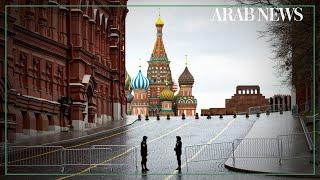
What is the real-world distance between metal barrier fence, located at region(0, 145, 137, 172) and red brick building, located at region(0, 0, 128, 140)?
425 centimetres

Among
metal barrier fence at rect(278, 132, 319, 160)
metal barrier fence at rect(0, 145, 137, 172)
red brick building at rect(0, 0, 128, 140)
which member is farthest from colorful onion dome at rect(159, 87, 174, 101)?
metal barrier fence at rect(278, 132, 319, 160)

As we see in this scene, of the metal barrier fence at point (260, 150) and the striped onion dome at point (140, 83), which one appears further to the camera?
the striped onion dome at point (140, 83)

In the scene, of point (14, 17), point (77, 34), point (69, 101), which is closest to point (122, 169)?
point (14, 17)

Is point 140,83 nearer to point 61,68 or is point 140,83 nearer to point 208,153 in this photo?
point 61,68

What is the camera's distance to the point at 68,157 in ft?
90.4

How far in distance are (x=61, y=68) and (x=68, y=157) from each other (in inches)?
888

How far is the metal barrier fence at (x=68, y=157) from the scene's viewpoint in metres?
25.7

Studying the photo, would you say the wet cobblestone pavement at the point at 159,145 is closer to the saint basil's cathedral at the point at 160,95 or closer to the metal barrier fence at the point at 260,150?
the metal barrier fence at the point at 260,150

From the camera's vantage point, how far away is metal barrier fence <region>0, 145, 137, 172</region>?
84.2 feet

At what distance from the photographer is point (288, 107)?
66062mm

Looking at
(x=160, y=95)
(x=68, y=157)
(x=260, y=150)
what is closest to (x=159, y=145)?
(x=260, y=150)

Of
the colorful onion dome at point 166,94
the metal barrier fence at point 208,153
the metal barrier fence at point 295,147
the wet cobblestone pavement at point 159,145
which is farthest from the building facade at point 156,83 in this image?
the metal barrier fence at point 295,147

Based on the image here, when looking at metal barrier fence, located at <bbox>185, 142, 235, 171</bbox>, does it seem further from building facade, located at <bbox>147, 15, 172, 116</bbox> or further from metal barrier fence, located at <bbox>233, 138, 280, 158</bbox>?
building facade, located at <bbox>147, 15, 172, 116</bbox>

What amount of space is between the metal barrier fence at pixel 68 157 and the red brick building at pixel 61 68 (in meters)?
4.25
